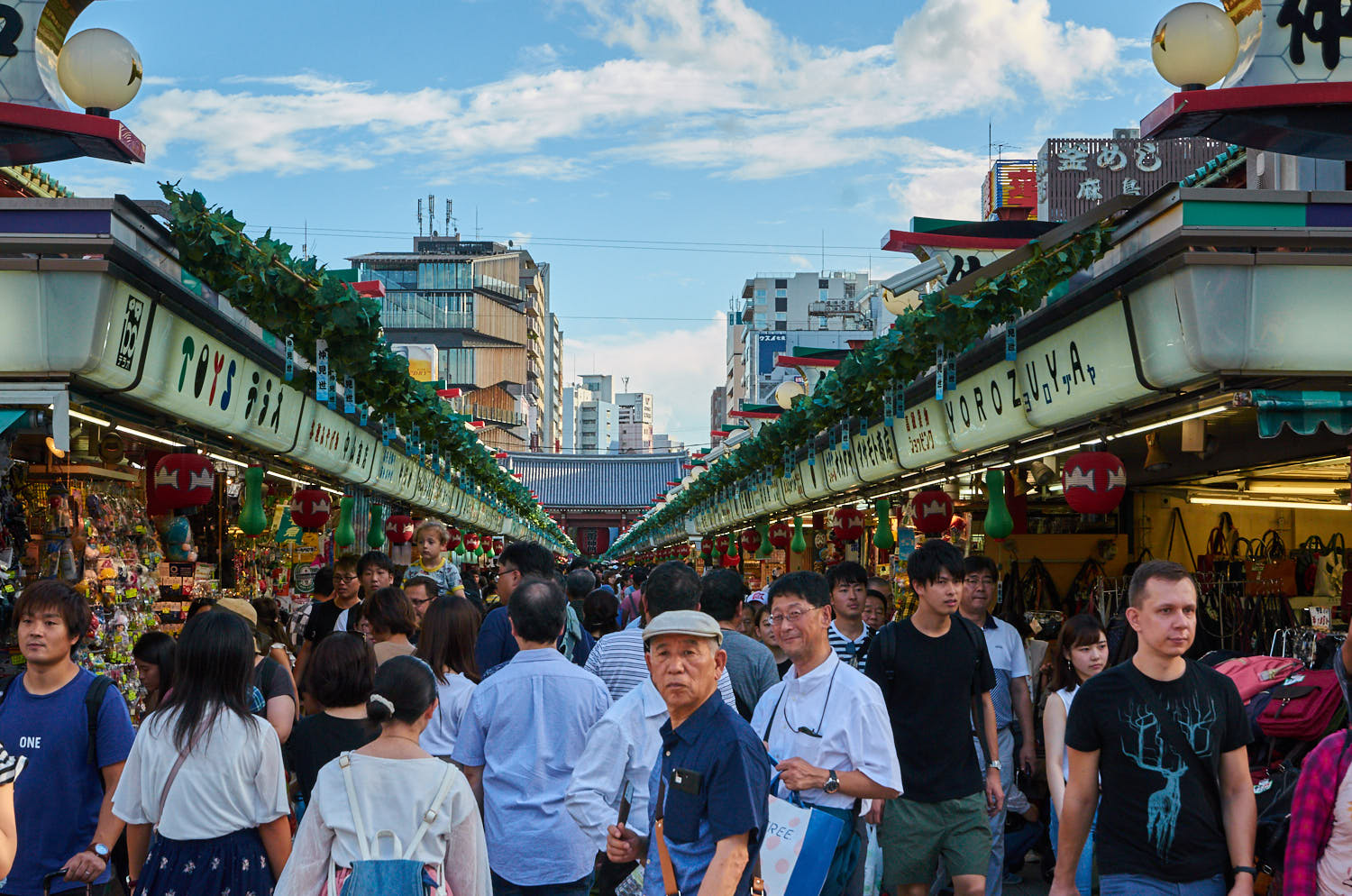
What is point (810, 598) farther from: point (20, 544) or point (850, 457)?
point (850, 457)

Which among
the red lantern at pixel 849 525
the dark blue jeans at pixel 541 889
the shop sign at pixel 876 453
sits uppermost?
the shop sign at pixel 876 453

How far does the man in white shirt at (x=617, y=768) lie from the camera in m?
4.43

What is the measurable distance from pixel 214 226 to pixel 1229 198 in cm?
528

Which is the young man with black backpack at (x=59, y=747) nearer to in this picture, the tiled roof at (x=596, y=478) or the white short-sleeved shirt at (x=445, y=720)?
the white short-sleeved shirt at (x=445, y=720)

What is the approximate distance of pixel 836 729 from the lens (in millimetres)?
4504

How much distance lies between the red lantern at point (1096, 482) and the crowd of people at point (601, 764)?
7.35ft

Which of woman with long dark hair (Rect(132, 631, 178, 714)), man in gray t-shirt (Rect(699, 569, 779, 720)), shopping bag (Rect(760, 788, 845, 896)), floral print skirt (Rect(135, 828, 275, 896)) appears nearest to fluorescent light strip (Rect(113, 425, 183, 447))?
woman with long dark hair (Rect(132, 631, 178, 714))

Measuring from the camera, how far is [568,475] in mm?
80500

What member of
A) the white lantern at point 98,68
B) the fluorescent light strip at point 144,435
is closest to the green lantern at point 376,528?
the fluorescent light strip at point 144,435

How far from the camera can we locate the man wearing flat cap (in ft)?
11.7

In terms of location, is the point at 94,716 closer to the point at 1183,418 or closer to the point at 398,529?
the point at 1183,418

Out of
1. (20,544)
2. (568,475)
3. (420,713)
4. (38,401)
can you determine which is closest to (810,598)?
(420,713)

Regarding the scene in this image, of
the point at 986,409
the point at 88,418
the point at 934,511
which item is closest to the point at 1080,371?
the point at 986,409

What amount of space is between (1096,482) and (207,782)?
538cm
